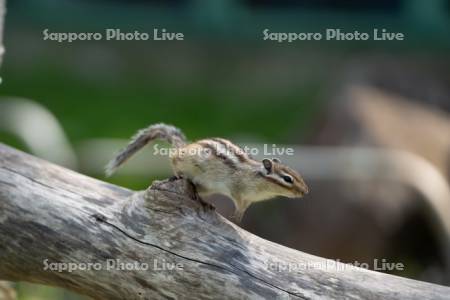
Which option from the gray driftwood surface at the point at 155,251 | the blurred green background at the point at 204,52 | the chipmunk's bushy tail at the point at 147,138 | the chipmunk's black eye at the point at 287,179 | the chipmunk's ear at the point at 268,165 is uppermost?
the blurred green background at the point at 204,52

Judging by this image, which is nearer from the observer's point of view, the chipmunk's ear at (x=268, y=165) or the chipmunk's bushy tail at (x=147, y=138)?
the chipmunk's ear at (x=268, y=165)

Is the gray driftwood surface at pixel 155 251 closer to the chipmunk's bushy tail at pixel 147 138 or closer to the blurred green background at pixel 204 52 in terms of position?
the chipmunk's bushy tail at pixel 147 138

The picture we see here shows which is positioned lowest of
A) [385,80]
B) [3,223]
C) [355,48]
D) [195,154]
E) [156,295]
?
[156,295]

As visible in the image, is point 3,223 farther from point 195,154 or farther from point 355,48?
point 355,48

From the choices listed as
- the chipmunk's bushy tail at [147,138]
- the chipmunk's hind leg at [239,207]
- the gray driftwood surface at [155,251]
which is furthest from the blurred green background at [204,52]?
the gray driftwood surface at [155,251]

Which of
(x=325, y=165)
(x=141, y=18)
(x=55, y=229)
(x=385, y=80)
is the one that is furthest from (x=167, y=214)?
(x=141, y=18)
